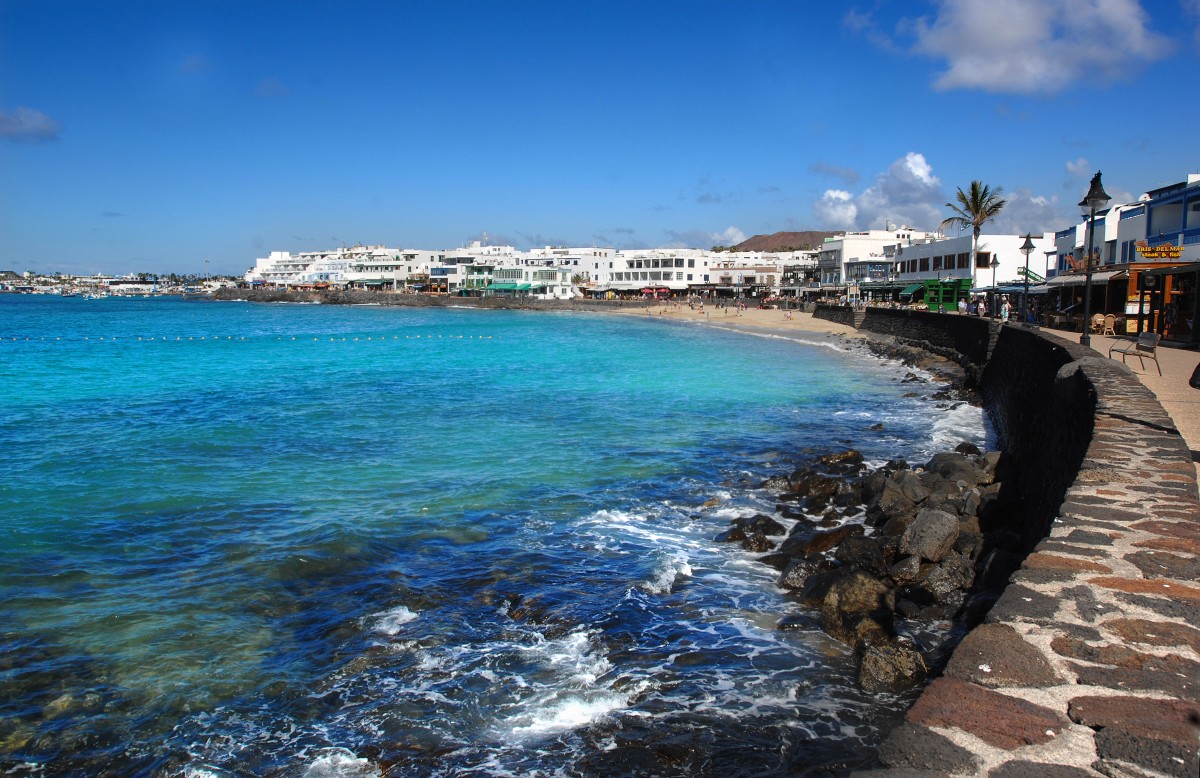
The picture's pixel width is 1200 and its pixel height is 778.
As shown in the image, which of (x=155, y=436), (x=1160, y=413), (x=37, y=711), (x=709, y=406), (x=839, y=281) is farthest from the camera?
(x=839, y=281)

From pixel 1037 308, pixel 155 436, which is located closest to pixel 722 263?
pixel 1037 308

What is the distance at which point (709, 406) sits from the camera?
24391 millimetres

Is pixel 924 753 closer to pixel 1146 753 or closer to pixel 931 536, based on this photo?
pixel 1146 753

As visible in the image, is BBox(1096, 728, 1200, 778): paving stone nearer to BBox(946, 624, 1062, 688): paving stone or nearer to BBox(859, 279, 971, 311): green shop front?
BBox(946, 624, 1062, 688): paving stone

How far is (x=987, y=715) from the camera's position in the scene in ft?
12.3

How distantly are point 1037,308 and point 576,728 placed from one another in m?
40.5

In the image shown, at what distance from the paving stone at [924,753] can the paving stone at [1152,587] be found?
2191 millimetres

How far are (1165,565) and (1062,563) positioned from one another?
24.5 inches

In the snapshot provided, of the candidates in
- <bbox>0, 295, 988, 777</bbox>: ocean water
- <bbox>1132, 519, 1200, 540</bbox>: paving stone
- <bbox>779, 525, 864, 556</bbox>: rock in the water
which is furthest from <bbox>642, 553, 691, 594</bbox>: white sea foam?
<bbox>1132, 519, 1200, 540</bbox>: paving stone

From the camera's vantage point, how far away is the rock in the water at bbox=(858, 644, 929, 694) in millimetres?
6852

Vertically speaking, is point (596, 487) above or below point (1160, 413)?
below

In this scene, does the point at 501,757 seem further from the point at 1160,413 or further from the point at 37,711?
the point at 1160,413

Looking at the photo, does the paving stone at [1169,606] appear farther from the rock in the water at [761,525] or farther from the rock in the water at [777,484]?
the rock in the water at [777,484]

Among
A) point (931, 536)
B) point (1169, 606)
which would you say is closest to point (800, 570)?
point (931, 536)
